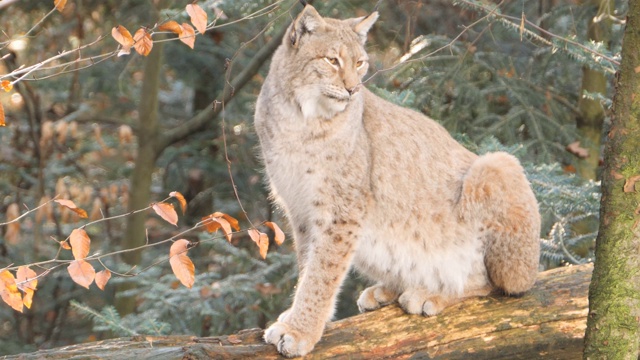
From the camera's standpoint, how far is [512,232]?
4.52 metres

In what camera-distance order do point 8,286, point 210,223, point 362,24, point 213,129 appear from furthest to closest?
point 213,129, point 362,24, point 210,223, point 8,286

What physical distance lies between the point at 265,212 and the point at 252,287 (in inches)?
100

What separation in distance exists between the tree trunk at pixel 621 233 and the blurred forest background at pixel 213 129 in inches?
73.5

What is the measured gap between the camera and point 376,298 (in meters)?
4.74

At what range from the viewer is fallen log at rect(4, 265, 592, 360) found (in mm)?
4074

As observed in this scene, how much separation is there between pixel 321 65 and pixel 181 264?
148 cm

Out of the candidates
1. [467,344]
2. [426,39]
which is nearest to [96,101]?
[426,39]

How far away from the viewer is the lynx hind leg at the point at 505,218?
445 cm

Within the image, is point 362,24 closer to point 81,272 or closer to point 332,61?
point 332,61

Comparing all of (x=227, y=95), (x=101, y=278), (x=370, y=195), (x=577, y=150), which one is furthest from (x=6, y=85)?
(x=577, y=150)

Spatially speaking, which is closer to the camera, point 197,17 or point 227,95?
point 197,17

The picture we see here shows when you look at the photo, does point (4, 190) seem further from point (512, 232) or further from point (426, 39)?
→ point (512, 232)

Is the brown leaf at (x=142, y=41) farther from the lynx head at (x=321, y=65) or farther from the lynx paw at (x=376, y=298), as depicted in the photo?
the lynx paw at (x=376, y=298)

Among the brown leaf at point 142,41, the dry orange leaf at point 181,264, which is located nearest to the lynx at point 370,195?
the dry orange leaf at point 181,264
